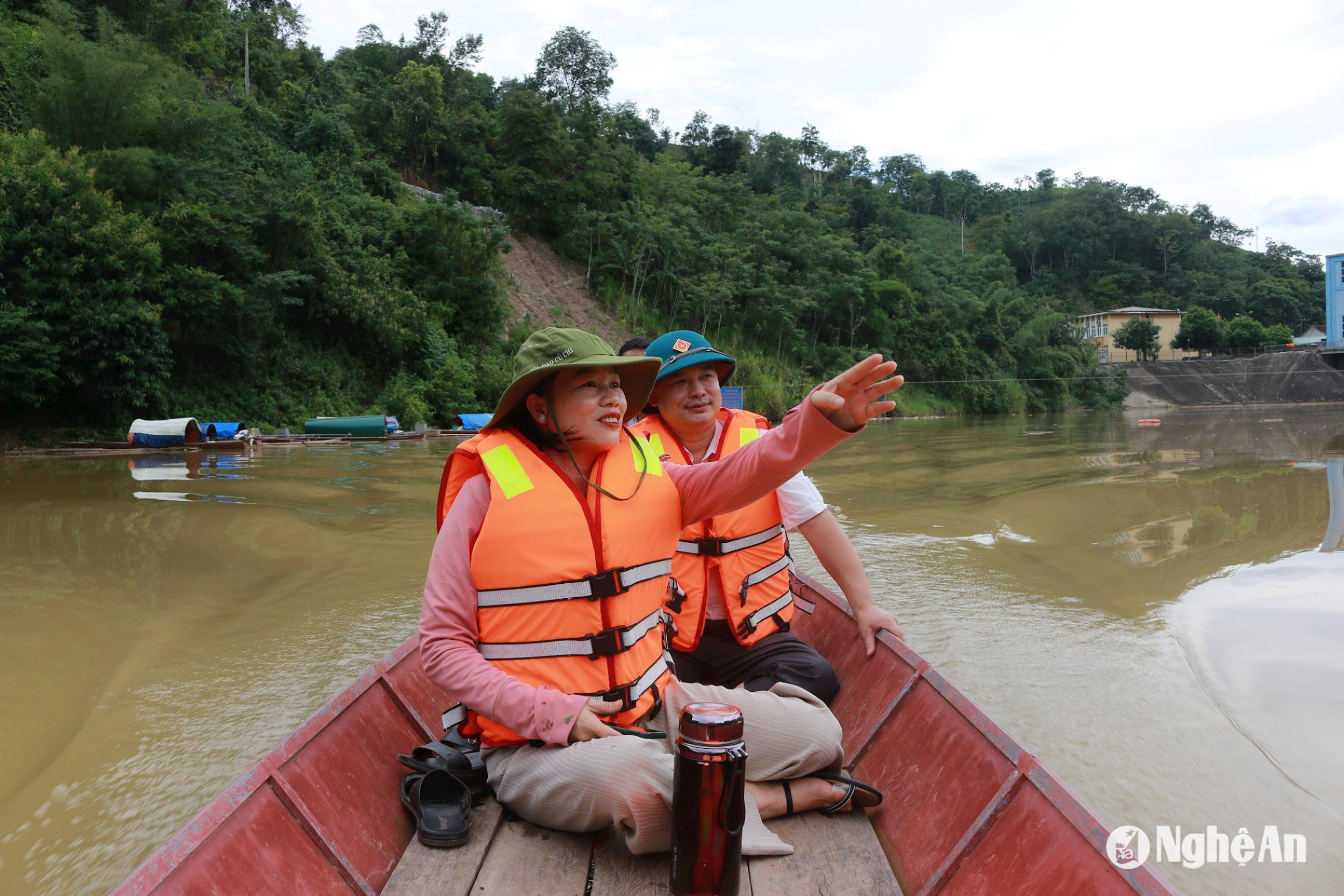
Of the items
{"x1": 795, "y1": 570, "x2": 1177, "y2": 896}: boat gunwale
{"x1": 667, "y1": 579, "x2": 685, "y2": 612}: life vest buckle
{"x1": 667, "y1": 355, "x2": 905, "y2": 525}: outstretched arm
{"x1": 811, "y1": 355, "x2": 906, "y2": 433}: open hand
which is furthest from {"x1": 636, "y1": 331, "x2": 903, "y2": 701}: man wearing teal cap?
{"x1": 811, "y1": 355, "x2": 906, "y2": 433}: open hand

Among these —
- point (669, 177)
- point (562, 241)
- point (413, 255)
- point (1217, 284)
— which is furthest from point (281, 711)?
point (1217, 284)

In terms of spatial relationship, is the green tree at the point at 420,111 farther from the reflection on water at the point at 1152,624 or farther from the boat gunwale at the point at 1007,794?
the boat gunwale at the point at 1007,794

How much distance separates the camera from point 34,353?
15836 mm

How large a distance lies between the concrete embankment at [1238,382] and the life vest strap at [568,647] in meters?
51.2

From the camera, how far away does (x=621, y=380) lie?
7.83 feet

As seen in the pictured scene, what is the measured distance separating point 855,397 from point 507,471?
0.83m

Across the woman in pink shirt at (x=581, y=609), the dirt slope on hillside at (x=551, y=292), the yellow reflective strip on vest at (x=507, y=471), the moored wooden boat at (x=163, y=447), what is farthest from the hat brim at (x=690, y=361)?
the dirt slope on hillside at (x=551, y=292)

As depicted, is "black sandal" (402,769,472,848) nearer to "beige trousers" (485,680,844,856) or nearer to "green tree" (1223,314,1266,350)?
"beige trousers" (485,680,844,856)

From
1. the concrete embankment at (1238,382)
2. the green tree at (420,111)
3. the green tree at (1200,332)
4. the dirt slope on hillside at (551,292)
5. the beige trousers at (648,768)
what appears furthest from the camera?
the green tree at (1200,332)

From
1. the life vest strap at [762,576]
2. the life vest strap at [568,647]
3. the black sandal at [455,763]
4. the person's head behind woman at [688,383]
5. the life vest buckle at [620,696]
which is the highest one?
the person's head behind woman at [688,383]

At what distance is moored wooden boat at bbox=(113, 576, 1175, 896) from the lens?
176 cm

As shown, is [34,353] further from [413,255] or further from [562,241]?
[562,241]

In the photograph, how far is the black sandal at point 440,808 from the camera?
2111 millimetres

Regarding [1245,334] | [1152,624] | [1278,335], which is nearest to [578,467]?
[1152,624]
